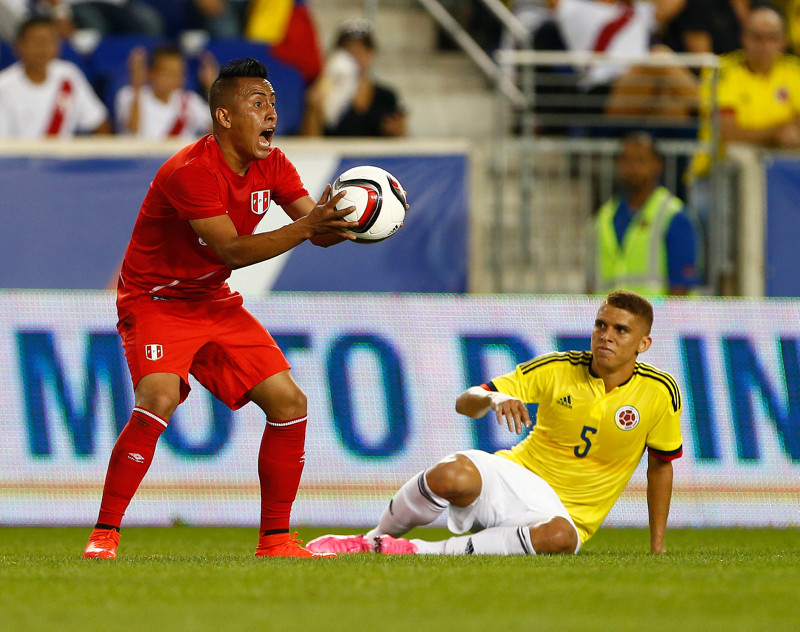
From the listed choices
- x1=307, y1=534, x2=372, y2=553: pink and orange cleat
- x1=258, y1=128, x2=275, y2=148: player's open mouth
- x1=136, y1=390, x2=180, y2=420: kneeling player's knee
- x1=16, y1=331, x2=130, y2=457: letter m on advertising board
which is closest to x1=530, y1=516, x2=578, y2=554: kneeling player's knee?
x1=307, y1=534, x2=372, y2=553: pink and orange cleat

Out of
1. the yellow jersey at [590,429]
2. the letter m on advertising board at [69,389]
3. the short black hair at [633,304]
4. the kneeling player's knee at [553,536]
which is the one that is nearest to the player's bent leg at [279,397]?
the yellow jersey at [590,429]

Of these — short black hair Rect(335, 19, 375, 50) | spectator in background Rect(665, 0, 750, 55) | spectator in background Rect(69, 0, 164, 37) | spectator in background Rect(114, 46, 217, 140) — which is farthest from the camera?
spectator in background Rect(665, 0, 750, 55)

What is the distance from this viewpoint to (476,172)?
1019cm

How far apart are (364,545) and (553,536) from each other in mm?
849

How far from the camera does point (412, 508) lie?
588 cm

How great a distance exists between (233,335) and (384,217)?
86cm

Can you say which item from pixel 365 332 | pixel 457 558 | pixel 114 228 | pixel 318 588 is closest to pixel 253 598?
pixel 318 588

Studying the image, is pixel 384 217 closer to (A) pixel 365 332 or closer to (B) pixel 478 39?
(A) pixel 365 332

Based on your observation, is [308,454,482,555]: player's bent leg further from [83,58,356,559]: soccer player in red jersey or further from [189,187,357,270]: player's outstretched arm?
[189,187,357,270]: player's outstretched arm

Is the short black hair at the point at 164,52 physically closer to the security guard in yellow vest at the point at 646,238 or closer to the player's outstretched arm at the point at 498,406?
the security guard in yellow vest at the point at 646,238

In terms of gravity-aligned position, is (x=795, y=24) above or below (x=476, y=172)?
above

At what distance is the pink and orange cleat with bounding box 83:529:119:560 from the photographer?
5402mm

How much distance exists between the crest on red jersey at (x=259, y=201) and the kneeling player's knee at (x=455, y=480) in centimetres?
131

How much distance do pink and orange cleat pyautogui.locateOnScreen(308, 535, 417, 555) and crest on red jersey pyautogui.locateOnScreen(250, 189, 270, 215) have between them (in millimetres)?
1448
